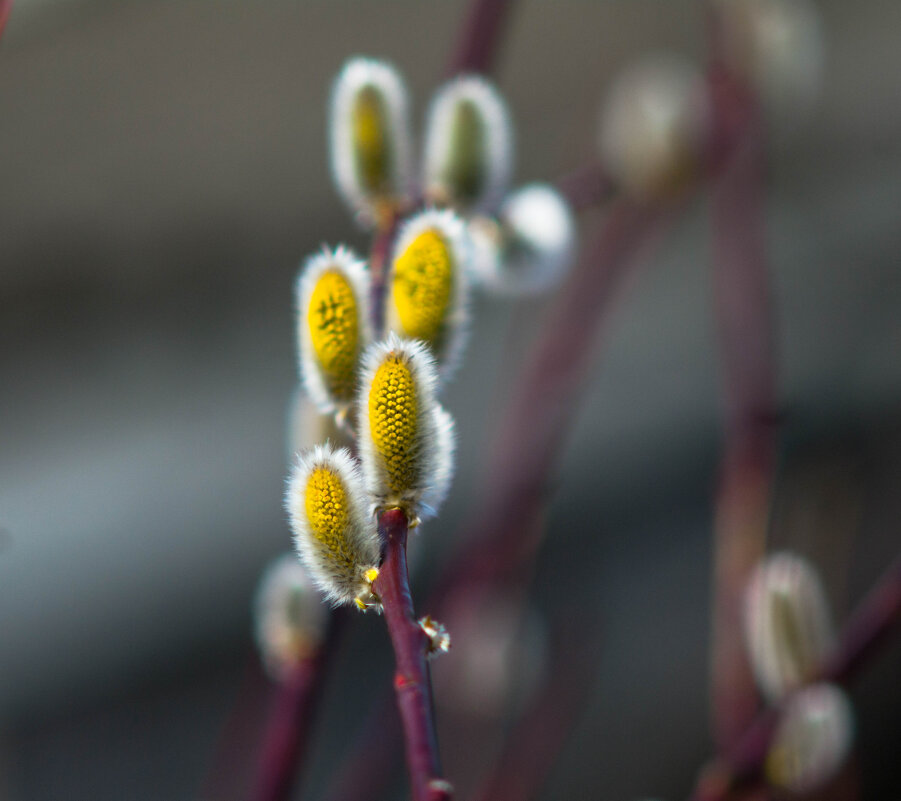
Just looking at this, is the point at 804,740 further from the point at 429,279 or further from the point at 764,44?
the point at 764,44

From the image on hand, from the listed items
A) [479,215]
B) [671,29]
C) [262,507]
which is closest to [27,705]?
[262,507]

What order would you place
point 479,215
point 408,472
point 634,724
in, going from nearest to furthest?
point 408,472 < point 479,215 < point 634,724

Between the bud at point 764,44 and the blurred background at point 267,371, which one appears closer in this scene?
the bud at point 764,44

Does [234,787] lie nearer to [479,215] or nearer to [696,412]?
[479,215]

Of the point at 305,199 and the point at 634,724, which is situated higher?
the point at 305,199

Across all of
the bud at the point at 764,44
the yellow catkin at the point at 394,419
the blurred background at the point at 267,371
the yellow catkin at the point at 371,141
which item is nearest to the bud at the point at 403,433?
the yellow catkin at the point at 394,419

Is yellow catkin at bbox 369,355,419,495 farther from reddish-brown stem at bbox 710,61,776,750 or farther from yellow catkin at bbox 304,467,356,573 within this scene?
reddish-brown stem at bbox 710,61,776,750

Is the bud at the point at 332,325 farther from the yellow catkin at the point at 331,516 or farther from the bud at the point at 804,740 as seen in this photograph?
the bud at the point at 804,740
